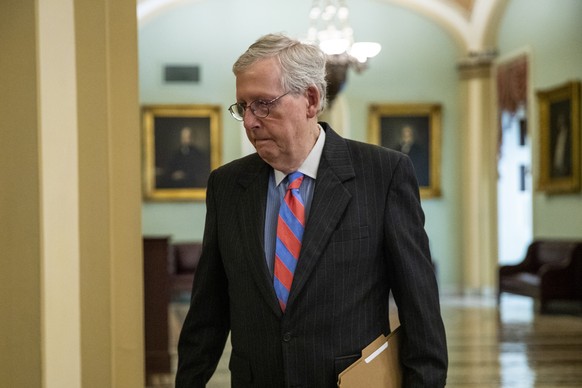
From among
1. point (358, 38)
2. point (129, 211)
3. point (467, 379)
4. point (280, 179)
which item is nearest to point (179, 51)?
point (358, 38)

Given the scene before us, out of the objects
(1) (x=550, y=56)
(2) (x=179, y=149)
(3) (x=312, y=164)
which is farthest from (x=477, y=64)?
(3) (x=312, y=164)

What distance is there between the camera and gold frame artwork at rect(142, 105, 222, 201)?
17.0 m

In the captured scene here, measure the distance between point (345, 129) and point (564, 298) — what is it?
18.0 ft

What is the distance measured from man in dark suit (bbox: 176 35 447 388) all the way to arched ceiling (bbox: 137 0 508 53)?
14885mm

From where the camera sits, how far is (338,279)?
7.58ft

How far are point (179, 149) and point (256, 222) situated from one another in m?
14.8

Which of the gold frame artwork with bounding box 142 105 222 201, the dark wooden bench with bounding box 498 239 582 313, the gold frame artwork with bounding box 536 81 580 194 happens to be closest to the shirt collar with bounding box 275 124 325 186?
the dark wooden bench with bounding box 498 239 582 313

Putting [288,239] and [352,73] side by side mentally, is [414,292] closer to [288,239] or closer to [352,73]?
[288,239]

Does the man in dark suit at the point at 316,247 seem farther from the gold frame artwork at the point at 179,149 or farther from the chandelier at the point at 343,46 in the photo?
the gold frame artwork at the point at 179,149

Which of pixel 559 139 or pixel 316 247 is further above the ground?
pixel 559 139

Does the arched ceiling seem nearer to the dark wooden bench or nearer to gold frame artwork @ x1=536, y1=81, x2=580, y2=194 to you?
→ gold frame artwork @ x1=536, y1=81, x2=580, y2=194

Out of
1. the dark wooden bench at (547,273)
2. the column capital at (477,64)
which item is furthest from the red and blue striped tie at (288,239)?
the column capital at (477,64)

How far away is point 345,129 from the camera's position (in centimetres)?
1750

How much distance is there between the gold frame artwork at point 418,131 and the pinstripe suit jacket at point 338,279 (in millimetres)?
15142
